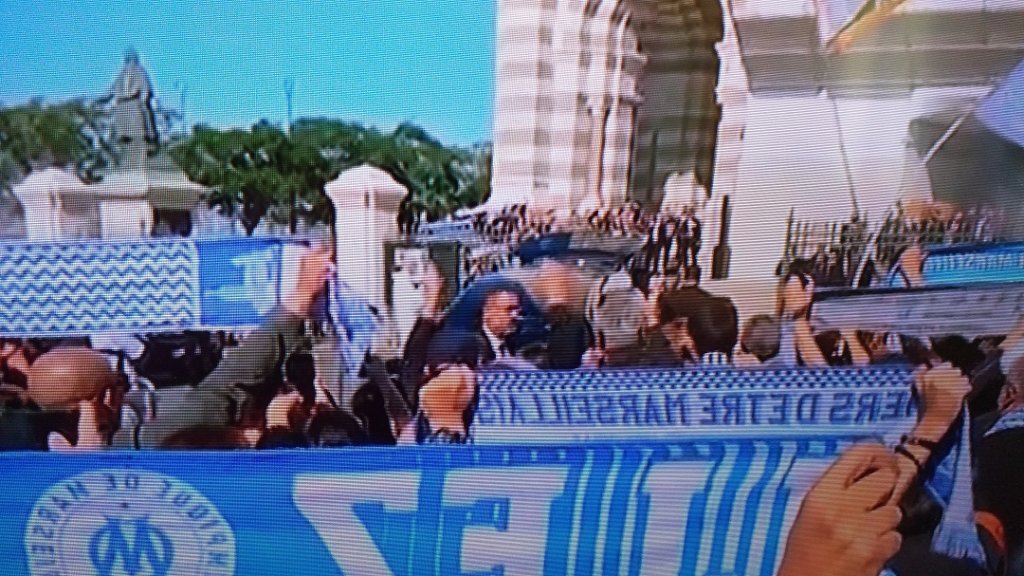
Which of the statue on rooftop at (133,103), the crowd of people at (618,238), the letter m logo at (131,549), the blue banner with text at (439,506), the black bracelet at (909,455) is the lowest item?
the letter m logo at (131,549)

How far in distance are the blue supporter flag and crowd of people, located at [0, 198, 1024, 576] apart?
31 centimetres

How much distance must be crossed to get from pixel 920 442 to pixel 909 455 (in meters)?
0.03

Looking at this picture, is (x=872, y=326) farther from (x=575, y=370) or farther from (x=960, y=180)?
(x=575, y=370)

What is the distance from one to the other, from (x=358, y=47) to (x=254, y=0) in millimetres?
167

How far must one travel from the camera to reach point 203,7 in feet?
4.13

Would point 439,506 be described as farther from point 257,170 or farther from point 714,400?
point 257,170

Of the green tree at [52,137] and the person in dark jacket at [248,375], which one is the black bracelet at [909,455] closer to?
the person in dark jacket at [248,375]

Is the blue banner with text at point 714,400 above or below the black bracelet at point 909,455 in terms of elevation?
above

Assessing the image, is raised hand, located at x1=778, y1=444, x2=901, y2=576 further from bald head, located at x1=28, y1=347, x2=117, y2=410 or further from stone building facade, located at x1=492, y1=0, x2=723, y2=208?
bald head, located at x1=28, y1=347, x2=117, y2=410

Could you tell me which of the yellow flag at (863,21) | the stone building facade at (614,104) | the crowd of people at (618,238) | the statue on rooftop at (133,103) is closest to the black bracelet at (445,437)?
the crowd of people at (618,238)

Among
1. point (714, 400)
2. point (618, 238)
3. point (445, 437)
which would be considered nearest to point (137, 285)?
point (445, 437)

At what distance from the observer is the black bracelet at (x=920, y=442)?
4.35 feet

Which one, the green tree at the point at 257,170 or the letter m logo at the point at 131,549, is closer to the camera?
the green tree at the point at 257,170

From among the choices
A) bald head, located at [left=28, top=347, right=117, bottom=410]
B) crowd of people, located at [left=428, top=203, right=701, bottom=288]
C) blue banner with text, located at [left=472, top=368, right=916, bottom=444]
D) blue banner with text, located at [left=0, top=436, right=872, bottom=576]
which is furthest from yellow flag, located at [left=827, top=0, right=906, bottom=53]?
bald head, located at [left=28, top=347, right=117, bottom=410]
